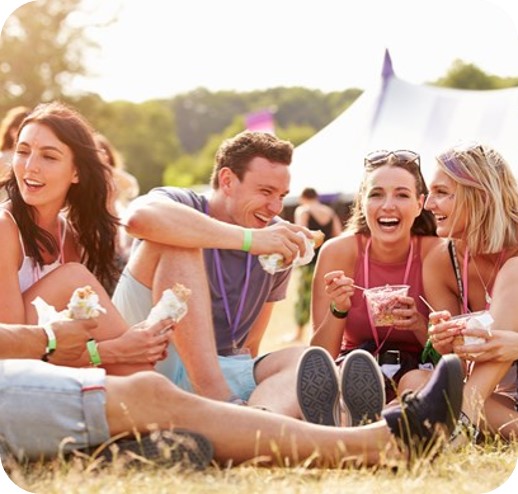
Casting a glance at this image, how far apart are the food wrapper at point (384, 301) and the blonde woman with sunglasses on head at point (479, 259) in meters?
0.21

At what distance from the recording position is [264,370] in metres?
4.24

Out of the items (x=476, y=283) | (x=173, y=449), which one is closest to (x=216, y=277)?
(x=476, y=283)

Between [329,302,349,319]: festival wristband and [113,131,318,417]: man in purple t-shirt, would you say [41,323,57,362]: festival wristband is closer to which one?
[113,131,318,417]: man in purple t-shirt

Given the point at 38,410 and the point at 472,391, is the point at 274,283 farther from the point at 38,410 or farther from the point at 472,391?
the point at 38,410

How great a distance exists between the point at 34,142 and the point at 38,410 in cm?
142

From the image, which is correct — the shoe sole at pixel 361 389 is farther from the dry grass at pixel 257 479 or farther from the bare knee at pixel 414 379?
the bare knee at pixel 414 379

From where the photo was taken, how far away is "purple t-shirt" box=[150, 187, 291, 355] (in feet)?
15.0

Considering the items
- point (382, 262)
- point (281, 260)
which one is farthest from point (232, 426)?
point (382, 262)

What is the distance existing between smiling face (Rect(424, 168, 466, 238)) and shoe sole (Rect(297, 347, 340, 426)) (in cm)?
98

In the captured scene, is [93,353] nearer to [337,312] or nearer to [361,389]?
[361,389]

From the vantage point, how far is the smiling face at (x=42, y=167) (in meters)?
4.19

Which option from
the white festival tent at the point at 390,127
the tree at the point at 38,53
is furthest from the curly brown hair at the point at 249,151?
the tree at the point at 38,53

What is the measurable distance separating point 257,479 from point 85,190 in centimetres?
173

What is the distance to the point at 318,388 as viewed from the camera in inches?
146
